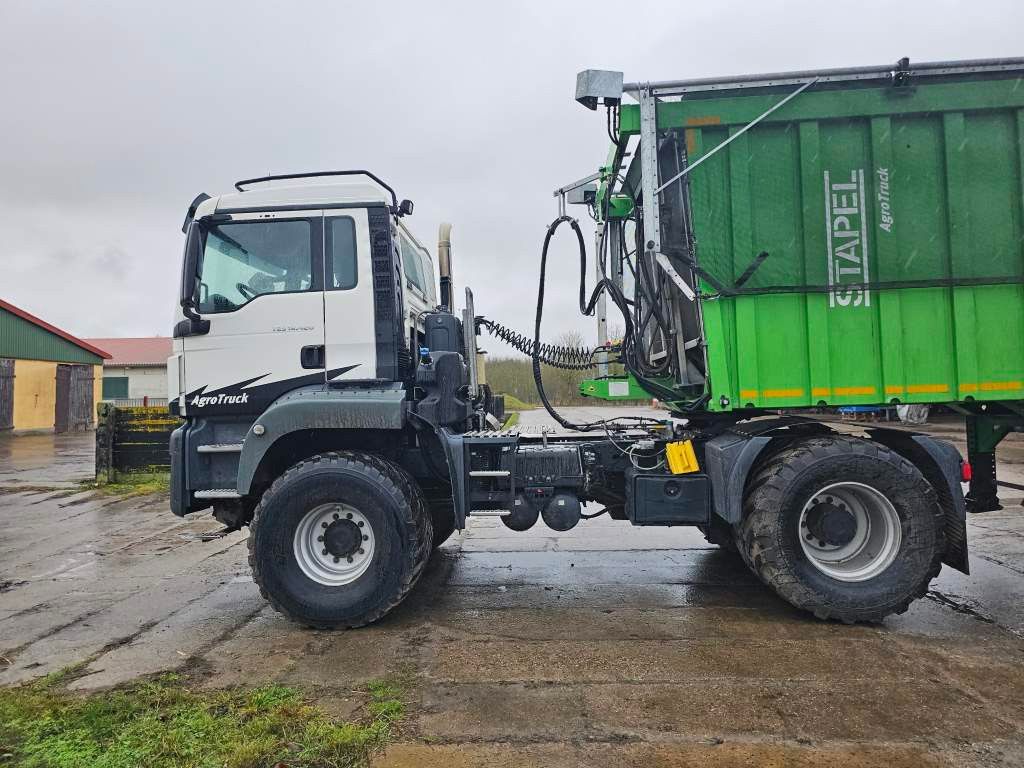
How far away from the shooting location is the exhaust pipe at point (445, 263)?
5.62 meters

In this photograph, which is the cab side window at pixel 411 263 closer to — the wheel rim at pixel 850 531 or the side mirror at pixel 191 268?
the side mirror at pixel 191 268

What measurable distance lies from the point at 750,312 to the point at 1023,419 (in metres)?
2.20

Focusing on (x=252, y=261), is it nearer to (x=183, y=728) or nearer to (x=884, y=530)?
(x=183, y=728)

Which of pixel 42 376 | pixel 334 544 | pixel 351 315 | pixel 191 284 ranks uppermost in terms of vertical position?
pixel 42 376

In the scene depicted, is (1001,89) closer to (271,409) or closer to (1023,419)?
(1023,419)

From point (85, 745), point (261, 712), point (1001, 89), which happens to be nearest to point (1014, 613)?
point (1001, 89)

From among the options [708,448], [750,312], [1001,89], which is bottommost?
[708,448]

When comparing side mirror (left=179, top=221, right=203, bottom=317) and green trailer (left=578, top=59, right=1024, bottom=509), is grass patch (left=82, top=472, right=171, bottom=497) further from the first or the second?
green trailer (left=578, top=59, right=1024, bottom=509)

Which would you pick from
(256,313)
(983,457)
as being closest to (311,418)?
(256,313)

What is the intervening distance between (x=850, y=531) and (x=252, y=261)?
15.6ft

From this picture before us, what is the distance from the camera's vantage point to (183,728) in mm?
2941

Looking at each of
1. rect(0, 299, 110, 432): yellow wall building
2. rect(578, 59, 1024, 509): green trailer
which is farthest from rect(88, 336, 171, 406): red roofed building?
rect(578, 59, 1024, 509): green trailer

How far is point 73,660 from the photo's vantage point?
3.81 meters

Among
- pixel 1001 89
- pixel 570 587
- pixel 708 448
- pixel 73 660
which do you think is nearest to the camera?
pixel 73 660
